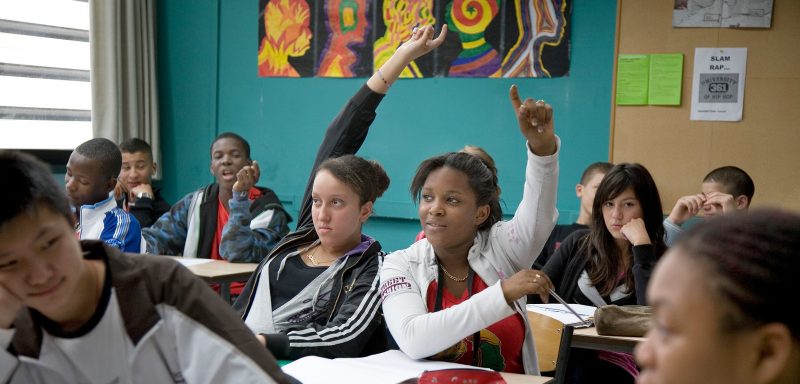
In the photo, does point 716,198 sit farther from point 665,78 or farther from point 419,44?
point 419,44

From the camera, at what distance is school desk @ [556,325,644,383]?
2.16 metres

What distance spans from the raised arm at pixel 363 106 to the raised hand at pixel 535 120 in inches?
24.6

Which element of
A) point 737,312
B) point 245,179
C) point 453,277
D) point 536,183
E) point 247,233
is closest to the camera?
point 737,312

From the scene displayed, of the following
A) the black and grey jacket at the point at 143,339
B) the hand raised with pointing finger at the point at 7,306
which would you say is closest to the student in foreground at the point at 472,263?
the black and grey jacket at the point at 143,339

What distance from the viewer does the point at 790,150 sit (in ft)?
13.7

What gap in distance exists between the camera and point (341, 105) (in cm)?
541

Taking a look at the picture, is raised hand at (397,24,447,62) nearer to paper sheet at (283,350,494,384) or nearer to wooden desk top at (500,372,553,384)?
paper sheet at (283,350,494,384)

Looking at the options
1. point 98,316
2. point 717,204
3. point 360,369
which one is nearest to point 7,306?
point 98,316

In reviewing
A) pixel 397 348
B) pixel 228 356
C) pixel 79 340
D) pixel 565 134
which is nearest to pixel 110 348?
pixel 79 340

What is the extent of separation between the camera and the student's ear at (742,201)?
152 inches

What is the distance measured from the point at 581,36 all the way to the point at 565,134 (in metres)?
0.58

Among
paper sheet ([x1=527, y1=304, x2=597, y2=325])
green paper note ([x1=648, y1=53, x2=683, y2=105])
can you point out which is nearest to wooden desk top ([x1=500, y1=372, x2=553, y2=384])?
paper sheet ([x1=527, y1=304, x2=597, y2=325])

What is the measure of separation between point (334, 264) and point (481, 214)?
0.45 meters

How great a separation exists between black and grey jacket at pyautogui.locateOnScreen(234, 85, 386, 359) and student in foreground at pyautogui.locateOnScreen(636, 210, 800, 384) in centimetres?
120
